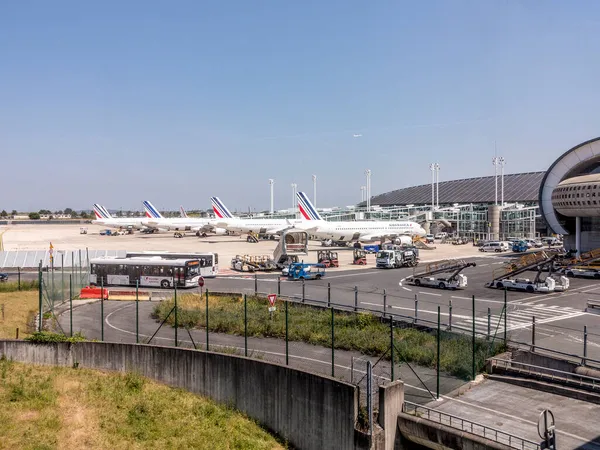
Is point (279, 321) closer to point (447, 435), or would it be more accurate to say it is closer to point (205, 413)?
point (205, 413)

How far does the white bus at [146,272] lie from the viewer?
3972cm

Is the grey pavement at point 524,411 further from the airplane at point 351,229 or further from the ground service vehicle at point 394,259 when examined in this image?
the airplane at point 351,229

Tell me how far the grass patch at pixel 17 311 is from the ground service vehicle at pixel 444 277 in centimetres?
2651

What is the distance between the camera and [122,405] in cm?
1700

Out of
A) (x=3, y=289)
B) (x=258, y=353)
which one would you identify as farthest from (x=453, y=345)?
(x=3, y=289)

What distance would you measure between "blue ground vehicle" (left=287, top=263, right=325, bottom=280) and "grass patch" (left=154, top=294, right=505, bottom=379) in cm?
1332

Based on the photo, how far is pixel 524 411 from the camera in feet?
47.6

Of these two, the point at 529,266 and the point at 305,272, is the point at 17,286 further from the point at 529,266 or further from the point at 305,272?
the point at 529,266

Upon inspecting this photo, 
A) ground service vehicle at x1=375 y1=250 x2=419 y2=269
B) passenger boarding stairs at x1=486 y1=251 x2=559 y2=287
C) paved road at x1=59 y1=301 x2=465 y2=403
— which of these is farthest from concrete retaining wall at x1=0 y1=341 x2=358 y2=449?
ground service vehicle at x1=375 y1=250 x2=419 y2=269

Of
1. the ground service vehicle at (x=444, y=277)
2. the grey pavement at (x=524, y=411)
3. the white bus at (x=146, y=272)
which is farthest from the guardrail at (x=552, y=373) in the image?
the white bus at (x=146, y=272)

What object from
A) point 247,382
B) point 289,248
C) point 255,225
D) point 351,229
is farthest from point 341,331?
point 255,225

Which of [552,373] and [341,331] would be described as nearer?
[552,373]

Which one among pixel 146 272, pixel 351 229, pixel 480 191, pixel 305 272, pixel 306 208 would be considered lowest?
Answer: pixel 305 272

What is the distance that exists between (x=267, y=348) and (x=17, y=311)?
16.6 metres
